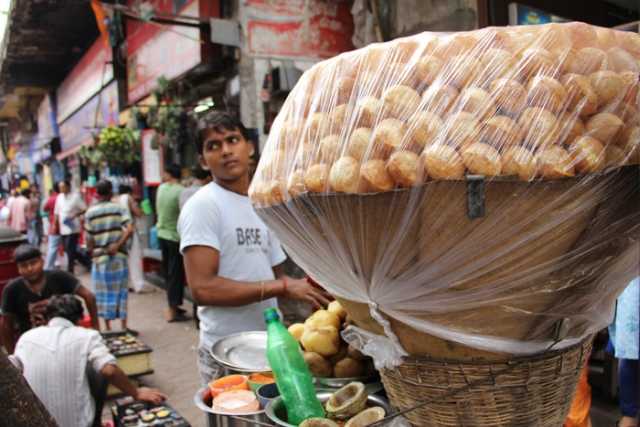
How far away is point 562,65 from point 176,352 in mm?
5825

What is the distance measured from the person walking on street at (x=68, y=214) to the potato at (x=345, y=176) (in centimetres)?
994

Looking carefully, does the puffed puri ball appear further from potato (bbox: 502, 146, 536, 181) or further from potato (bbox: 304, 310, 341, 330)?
potato (bbox: 304, 310, 341, 330)

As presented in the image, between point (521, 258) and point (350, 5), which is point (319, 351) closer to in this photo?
point (521, 258)

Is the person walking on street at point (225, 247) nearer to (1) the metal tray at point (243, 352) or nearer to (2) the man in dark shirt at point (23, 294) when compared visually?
(1) the metal tray at point (243, 352)

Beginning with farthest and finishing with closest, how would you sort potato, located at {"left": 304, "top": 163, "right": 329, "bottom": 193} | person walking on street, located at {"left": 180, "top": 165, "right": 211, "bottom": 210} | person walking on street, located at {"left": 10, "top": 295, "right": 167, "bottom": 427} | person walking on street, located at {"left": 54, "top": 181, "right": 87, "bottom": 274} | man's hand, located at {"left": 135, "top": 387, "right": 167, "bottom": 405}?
1. person walking on street, located at {"left": 54, "top": 181, "right": 87, "bottom": 274}
2. person walking on street, located at {"left": 180, "top": 165, "right": 211, "bottom": 210}
3. man's hand, located at {"left": 135, "top": 387, "right": 167, "bottom": 405}
4. person walking on street, located at {"left": 10, "top": 295, "right": 167, "bottom": 427}
5. potato, located at {"left": 304, "top": 163, "right": 329, "bottom": 193}

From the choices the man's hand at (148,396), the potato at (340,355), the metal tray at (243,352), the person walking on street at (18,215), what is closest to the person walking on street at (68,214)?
the person walking on street at (18,215)

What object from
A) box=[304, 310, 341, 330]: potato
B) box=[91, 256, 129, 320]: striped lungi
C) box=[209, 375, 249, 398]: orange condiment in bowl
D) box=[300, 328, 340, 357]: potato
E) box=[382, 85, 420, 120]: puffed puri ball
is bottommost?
box=[91, 256, 129, 320]: striped lungi

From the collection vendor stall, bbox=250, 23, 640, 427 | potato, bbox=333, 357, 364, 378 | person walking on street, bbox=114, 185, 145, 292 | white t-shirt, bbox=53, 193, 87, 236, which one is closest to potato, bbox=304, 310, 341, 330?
potato, bbox=333, 357, 364, 378

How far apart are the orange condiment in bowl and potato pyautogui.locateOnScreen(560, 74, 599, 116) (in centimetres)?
109

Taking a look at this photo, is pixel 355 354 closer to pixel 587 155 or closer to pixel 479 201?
pixel 479 201

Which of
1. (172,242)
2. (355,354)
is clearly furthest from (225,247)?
(172,242)

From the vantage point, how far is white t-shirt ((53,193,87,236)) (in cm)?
1001

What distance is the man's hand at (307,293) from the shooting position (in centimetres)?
189

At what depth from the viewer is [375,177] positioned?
35.7 inches
